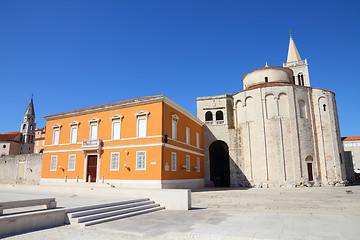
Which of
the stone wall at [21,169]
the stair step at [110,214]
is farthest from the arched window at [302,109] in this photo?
the stone wall at [21,169]

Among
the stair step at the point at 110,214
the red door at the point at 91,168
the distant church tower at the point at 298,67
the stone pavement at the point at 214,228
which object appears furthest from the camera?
the distant church tower at the point at 298,67

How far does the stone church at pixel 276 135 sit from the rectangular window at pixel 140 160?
12.3 metres

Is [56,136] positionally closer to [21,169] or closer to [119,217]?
[21,169]

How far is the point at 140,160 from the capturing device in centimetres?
2044

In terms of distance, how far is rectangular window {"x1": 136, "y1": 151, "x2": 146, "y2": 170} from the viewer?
20.2 m

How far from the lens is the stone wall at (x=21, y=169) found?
96.3 ft

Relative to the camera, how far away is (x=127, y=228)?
821 cm

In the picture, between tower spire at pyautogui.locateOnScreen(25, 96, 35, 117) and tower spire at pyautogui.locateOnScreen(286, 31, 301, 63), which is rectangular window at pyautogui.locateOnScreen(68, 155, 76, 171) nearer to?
tower spire at pyautogui.locateOnScreen(25, 96, 35, 117)

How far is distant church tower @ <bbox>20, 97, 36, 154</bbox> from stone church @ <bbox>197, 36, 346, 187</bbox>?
4677cm

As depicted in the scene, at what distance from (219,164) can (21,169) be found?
26.5 m

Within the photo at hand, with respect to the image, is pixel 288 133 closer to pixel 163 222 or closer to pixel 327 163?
pixel 327 163

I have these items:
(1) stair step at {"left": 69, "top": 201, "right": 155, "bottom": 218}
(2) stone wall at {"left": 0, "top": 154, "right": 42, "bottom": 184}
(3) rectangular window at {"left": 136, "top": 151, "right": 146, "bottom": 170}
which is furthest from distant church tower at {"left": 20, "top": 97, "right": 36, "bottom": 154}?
(1) stair step at {"left": 69, "top": 201, "right": 155, "bottom": 218}

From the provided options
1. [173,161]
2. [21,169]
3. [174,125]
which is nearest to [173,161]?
[173,161]

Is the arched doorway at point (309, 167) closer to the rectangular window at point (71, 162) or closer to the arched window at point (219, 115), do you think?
the arched window at point (219, 115)
